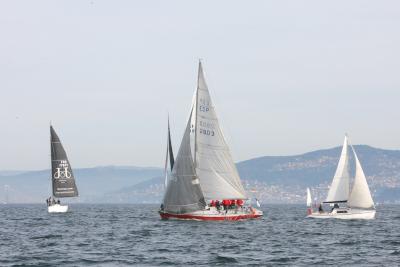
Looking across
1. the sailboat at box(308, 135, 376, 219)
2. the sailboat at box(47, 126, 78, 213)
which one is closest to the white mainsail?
the sailboat at box(308, 135, 376, 219)

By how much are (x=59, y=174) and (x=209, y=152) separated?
44975 mm

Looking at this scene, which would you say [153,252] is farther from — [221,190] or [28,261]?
[221,190]

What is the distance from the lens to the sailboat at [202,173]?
77312 mm

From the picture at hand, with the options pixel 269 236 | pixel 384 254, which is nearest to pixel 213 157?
pixel 269 236

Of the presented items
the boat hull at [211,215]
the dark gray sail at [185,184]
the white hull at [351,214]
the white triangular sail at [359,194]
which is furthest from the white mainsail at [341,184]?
the dark gray sail at [185,184]

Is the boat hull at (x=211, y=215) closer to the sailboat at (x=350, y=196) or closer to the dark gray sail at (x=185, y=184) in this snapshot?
the dark gray sail at (x=185, y=184)

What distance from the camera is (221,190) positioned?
3137 inches

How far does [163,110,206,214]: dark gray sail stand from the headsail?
4.50 ft

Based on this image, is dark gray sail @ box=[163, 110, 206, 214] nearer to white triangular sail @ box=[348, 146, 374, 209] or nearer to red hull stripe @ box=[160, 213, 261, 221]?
red hull stripe @ box=[160, 213, 261, 221]

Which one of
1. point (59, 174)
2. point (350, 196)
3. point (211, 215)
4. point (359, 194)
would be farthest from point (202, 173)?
point (59, 174)

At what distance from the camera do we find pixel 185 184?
76.9 m

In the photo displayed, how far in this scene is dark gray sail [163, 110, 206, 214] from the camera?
7700 centimetres

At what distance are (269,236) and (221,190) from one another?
50.8ft

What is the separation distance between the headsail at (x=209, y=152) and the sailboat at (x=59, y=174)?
41575 mm
